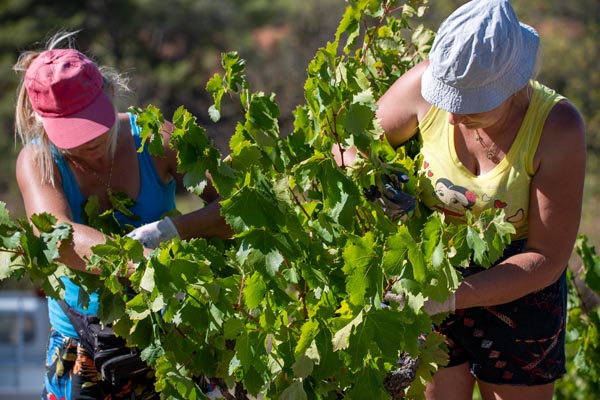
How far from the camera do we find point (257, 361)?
6.87 ft

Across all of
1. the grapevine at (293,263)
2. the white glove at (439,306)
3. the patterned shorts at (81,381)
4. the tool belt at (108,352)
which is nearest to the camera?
the grapevine at (293,263)

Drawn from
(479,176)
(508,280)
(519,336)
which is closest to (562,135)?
(479,176)

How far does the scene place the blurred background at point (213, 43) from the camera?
1591cm

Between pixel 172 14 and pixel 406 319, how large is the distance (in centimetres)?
2155

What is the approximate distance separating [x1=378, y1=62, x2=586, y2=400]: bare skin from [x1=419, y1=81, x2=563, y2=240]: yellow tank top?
0.02m

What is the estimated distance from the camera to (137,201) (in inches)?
113

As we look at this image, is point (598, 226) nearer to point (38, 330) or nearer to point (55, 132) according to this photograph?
point (38, 330)

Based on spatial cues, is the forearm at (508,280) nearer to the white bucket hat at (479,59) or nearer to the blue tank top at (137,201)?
the white bucket hat at (479,59)

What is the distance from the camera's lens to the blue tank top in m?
2.78

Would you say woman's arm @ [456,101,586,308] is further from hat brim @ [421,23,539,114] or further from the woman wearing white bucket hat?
hat brim @ [421,23,539,114]

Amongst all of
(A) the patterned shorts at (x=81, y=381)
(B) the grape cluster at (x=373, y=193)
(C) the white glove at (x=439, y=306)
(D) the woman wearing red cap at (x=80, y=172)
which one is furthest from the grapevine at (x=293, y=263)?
(A) the patterned shorts at (x=81, y=381)

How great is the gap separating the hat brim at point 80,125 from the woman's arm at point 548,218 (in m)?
1.10

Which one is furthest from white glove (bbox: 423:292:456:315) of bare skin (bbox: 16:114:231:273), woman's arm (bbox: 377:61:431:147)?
bare skin (bbox: 16:114:231:273)

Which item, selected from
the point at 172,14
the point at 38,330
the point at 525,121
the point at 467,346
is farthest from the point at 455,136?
the point at 172,14
